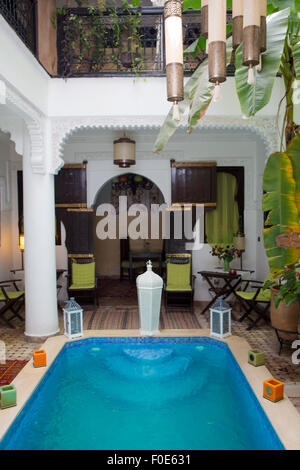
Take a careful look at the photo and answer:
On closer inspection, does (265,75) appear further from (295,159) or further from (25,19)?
(25,19)

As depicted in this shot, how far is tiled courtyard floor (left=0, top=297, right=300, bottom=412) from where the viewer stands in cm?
519

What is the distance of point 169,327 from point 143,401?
242 centimetres

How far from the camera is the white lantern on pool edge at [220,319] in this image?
20.5 feet

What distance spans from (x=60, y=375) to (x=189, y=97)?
4.15 m

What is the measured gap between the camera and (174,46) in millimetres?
2416

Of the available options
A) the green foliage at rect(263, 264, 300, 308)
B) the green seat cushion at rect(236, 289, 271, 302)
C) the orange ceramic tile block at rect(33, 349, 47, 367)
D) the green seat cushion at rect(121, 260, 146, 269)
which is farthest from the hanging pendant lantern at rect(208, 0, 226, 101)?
the green seat cushion at rect(121, 260, 146, 269)

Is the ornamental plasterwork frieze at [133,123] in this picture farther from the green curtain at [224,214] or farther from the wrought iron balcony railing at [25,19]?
the green curtain at [224,214]

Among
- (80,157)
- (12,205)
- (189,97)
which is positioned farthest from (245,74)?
(12,205)

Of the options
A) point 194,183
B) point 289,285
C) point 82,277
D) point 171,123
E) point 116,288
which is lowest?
point 116,288

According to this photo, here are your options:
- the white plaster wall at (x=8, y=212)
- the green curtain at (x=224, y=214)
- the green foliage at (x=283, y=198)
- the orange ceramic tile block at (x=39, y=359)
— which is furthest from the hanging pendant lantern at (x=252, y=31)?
the white plaster wall at (x=8, y=212)

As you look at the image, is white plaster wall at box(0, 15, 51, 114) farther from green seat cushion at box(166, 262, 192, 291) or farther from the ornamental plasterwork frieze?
green seat cushion at box(166, 262, 192, 291)

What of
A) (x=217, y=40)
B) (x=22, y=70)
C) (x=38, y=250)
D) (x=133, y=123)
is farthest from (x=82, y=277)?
(x=217, y=40)

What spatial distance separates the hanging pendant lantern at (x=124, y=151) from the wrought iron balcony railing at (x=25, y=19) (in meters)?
2.98

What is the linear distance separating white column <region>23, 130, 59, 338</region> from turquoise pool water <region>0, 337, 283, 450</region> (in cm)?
78
